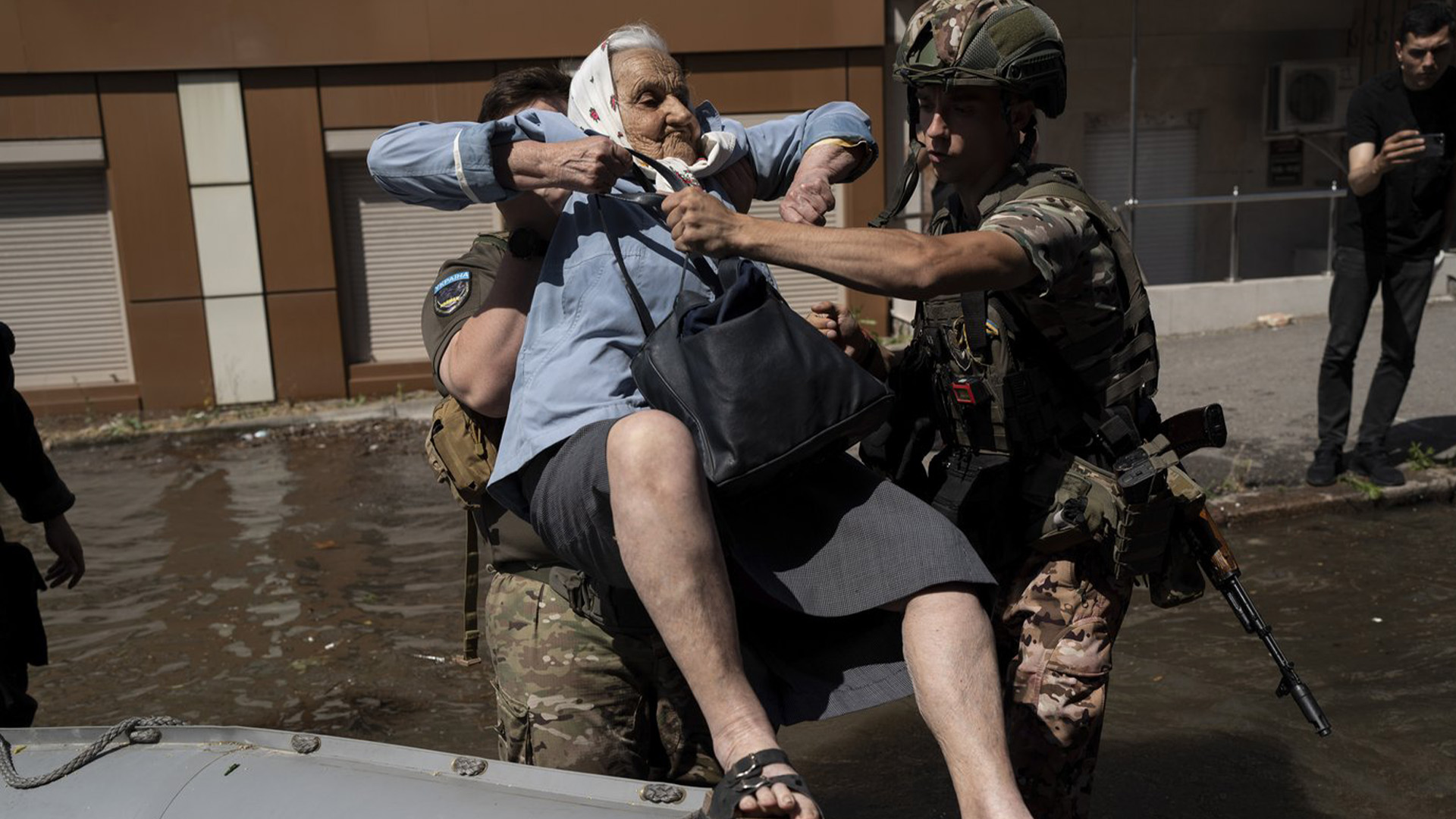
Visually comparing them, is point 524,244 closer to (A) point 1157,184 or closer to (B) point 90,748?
(B) point 90,748

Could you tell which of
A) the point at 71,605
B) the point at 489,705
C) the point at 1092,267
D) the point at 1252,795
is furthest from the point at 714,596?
the point at 71,605

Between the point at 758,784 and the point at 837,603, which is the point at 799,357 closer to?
the point at 837,603

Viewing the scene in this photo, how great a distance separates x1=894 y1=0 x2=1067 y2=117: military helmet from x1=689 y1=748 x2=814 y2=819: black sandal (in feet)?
4.54

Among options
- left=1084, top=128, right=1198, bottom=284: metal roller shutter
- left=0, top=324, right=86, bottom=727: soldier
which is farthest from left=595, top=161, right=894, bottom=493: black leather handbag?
left=1084, top=128, right=1198, bottom=284: metal roller shutter

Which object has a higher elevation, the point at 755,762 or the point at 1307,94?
the point at 1307,94

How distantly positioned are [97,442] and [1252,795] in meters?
8.39

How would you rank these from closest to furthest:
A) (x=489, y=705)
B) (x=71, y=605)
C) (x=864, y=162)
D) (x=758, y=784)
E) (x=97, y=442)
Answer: (x=758, y=784) → (x=864, y=162) → (x=489, y=705) → (x=71, y=605) → (x=97, y=442)

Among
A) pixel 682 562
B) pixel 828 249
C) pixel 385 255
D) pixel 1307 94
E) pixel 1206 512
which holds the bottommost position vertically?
pixel 1206 512

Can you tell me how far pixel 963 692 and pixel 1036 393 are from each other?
0.79 meters

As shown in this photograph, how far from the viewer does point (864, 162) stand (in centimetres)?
289

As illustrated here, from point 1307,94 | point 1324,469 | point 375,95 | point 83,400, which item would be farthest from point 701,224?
point 1307,94

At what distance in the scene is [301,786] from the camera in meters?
2.23

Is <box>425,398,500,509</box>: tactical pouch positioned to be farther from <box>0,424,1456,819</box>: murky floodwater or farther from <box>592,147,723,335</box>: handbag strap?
<box>0,424,1456,819</box>: murky floodwater

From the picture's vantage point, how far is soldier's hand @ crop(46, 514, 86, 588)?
381 cm
